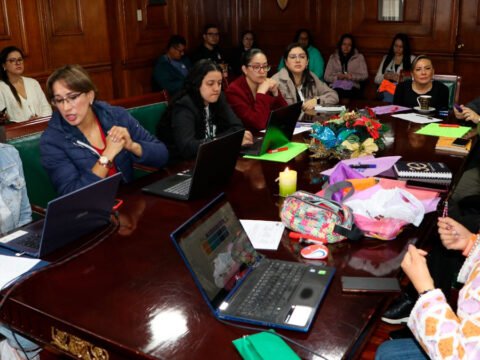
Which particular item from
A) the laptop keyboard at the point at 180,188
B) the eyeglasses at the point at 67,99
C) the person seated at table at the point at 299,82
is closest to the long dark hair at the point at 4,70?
the person seated at table at the point at 299,82

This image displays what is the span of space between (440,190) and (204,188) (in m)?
0.86

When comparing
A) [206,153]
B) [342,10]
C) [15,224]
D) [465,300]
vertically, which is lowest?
[15,224]

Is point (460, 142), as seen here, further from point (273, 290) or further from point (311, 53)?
point (311, 53)

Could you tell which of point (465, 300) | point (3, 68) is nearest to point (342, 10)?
point (3, 68)

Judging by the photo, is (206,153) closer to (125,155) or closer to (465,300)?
(125,155)

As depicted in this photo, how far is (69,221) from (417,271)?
3.11 ft

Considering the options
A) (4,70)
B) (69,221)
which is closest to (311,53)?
(4,70)

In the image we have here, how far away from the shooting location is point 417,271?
1303mm

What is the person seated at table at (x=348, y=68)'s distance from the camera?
611 cm

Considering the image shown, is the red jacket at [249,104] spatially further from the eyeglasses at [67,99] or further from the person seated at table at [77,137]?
the eyeglasses at [67,99]

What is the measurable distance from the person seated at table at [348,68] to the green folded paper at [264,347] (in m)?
5.30

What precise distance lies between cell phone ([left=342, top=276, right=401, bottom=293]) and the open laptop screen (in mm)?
251

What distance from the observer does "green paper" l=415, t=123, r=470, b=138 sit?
9.39 ft

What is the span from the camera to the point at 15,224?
76.1 inches
